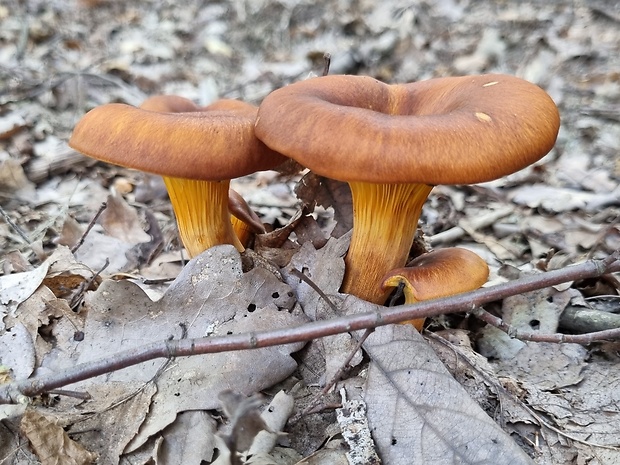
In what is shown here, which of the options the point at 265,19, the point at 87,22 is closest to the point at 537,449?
the point at 265,19

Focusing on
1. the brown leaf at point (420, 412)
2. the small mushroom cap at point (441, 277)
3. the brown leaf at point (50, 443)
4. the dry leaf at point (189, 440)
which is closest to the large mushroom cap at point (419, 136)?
the small mushroom cap at point (441, 277)

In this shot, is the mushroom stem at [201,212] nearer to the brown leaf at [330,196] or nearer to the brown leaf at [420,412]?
the brown leaf at [330,196]

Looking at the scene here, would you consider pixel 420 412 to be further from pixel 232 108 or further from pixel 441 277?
pixel 232 108

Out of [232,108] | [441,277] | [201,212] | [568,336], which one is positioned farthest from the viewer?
[232,108]

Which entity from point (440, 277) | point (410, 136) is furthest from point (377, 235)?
point (410, 136)

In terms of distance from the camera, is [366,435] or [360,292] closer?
[366,435]

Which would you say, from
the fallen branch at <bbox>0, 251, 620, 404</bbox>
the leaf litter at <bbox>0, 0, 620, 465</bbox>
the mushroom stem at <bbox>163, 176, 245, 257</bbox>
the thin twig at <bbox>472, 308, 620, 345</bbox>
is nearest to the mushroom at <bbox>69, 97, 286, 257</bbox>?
the mushroom stem at <bbox>163, 176, 245, 257</bbox>

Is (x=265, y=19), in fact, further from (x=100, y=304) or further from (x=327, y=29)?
(x=100, y=304)
